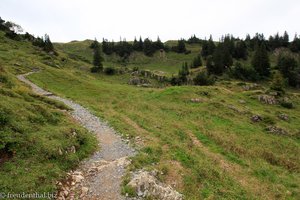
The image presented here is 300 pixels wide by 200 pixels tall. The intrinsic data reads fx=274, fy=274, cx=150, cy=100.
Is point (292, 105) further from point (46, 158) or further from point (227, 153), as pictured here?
point (46, 158)

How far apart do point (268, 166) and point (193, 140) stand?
7.51 metres

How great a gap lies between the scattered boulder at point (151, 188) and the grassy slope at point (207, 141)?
0.91 meters

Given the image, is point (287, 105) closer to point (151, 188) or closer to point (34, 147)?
point (151, 188)

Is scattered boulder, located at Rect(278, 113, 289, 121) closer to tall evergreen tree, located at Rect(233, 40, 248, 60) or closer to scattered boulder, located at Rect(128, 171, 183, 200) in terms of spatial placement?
scattered boulder, located at Rect(128, 171, 183, 200)

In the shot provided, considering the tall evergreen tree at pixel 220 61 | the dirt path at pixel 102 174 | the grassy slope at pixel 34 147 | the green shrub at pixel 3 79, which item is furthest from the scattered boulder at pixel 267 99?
the green shrub at pixel 3 79

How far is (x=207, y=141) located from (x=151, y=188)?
49.7 ft

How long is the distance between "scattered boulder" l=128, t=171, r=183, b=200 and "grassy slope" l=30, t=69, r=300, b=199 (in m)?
0.91

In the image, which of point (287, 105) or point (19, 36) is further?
point (19, 36)

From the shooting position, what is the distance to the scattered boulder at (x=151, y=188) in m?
15.2

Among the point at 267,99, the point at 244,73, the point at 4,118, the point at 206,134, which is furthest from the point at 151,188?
the point at 244,73

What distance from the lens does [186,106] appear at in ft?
148

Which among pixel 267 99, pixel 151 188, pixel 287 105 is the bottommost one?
pixel 287 105

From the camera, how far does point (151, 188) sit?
15.6 meters

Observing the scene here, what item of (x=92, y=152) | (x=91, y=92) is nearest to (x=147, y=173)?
(x=92, y=152)
